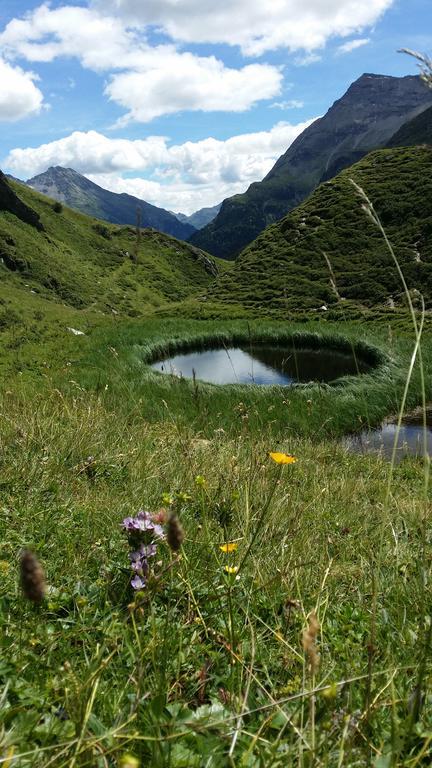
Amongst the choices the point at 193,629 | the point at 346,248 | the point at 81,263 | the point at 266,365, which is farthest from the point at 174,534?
the point at 81,263

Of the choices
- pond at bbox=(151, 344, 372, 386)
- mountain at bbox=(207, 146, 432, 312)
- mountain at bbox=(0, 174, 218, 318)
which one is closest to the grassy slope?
mountain at bbox=(0, 174, 218, 318)

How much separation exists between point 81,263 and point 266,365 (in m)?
62.8

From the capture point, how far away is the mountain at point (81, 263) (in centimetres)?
5462

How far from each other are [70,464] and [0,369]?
1379 centimetres

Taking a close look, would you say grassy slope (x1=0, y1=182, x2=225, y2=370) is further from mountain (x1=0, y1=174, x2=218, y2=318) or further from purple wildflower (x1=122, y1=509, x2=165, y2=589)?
purple wildflower (x1=122, y1=509, x2=165, y2=589)

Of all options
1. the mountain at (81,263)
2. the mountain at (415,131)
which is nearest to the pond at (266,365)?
the mountain at (81,263)

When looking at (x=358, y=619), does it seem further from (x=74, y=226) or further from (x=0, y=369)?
(x=74, y=226)

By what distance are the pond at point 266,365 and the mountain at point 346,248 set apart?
381 inches

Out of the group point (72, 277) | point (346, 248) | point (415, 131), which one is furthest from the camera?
point (415, 131)

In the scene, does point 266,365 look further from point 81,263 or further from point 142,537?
point 81,263

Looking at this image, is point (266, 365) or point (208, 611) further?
point (266, 365)

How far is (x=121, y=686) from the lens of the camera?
6.42 ft

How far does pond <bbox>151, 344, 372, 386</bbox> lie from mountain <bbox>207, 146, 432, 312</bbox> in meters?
9.67

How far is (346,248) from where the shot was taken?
3841cm
